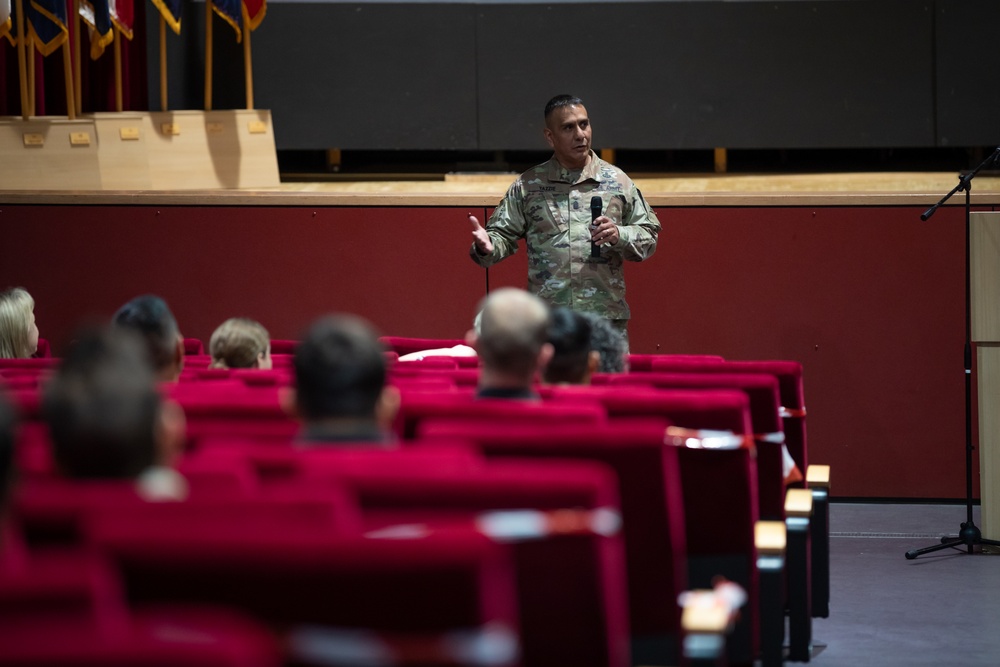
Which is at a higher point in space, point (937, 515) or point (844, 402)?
point (844, 402)

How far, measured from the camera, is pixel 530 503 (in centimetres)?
175

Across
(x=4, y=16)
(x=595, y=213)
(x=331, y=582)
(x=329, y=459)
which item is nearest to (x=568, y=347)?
(x=329, y=459)

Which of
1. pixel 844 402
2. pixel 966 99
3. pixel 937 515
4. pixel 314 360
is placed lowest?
pixel 937 515

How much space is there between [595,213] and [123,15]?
3.20 metres

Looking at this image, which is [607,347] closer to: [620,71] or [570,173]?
[570,173]

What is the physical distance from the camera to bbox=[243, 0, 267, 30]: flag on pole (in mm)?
7145

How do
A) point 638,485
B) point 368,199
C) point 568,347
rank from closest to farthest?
Result: point 638,485
point 568,347
point 368,199

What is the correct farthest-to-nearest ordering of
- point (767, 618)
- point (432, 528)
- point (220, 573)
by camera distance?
point (767, 618) → point (432, 528) → point (220, 573)

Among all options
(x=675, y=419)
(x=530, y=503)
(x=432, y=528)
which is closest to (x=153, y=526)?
(x=432, y=528)

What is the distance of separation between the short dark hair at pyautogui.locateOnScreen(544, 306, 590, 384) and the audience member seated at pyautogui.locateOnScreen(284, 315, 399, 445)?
3.21ft

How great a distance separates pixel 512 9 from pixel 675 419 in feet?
16.8

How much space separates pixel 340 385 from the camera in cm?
204

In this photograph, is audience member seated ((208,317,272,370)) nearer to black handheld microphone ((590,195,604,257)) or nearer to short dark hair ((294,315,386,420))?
black handheld microphone ((590,195,604,257))

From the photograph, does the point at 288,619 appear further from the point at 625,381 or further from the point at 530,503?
the point at 625,381
